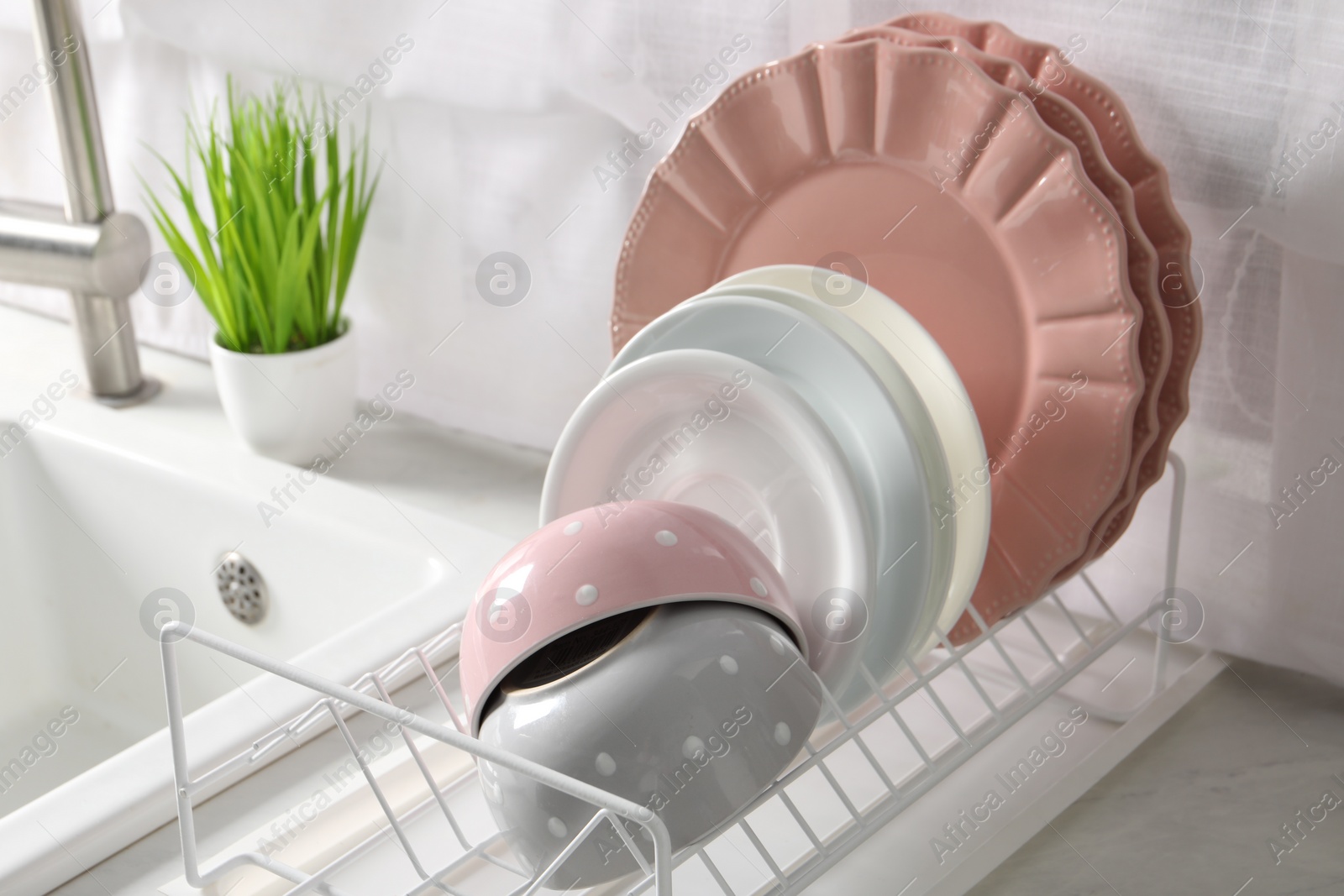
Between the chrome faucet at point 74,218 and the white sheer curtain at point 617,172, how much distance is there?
0.42ft

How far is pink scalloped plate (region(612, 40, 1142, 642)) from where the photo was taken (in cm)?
67

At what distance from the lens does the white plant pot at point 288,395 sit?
102cm

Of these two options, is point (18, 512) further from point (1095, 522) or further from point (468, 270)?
point (1095, 522)

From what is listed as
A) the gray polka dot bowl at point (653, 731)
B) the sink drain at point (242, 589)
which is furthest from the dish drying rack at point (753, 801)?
the sink drain at point (242, 589)

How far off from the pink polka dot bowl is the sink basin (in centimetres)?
27

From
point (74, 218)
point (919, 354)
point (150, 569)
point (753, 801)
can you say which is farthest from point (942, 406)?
point (74, 218)

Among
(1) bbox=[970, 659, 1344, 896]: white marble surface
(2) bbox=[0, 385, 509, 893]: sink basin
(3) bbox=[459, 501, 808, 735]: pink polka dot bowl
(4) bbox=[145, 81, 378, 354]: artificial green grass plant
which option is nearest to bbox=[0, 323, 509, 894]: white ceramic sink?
(2) bbox=[0, 385, 509, 893]: sink basin

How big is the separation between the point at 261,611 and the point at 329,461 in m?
0.15

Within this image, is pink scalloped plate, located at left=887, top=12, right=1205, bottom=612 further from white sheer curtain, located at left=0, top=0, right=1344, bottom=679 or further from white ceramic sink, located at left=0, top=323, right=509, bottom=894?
white ceramic sink, located at left=0, top=323, right=509, bottom=894

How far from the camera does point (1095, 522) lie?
0.69 meters

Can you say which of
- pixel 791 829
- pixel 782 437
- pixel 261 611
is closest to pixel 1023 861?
pixel 791 829

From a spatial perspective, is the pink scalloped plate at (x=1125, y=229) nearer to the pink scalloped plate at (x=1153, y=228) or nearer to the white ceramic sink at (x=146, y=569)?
the pink scalloped plate at (x=1153, y=228)

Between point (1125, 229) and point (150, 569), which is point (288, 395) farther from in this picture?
point (1125, 229)

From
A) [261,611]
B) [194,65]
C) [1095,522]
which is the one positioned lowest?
[261,611]
